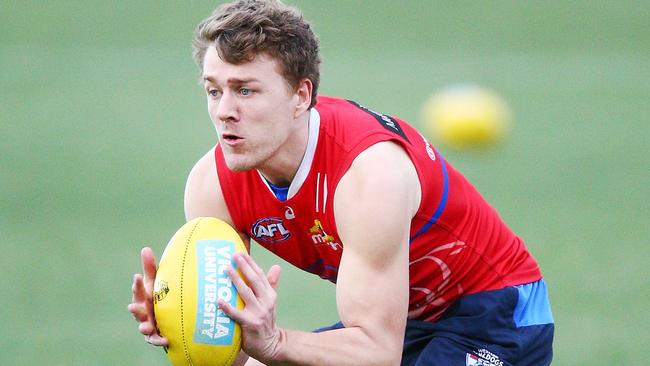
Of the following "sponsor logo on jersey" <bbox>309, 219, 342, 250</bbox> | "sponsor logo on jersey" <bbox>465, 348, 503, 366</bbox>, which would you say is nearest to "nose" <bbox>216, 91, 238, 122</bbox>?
"sponsor logo on jersey" <bbox>309, 219, 342, 250</bbox>

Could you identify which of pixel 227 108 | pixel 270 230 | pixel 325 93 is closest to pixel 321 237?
pixel 270 230

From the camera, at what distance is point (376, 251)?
4785mm

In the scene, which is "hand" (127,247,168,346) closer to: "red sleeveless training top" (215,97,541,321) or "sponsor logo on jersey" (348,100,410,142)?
"red sleeveless training top" (215,97,541,321)

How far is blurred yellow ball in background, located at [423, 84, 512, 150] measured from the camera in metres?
13.2

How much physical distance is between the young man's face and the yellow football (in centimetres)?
48

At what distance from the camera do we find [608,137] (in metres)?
14.6

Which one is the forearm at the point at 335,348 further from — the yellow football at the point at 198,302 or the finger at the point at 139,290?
the finger at the point at 139,290

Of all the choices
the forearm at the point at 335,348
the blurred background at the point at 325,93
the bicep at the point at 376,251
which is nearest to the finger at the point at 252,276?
the forearm at the point at 335,348

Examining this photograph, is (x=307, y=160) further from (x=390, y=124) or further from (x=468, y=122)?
(x=468, y=122)

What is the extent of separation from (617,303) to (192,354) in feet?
16.4

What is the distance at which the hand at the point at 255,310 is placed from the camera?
4.61 meters

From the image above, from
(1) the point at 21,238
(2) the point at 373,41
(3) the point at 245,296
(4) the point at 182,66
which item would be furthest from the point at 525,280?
(2) the point at 373,41

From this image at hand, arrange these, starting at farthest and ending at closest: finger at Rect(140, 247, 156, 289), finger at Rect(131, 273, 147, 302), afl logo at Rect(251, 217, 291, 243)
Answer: afl logo at Rect(251, 217, 291, 243) < finger at Rect(140, 247, 156, 289) < finger at Rect(131, 273, 147, 302)

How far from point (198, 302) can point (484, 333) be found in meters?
1.54
